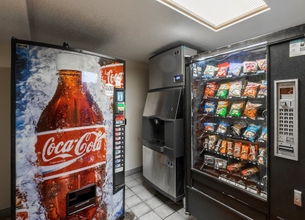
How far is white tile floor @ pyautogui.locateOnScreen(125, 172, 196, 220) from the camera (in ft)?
6.34

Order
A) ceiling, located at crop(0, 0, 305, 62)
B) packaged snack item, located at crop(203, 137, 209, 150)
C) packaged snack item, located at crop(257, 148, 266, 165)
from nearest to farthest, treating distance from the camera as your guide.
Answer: ceiling, located at crop(0, 0, 305, 62), packaged snack item, located at crop(257, 148, 266, 165), packaged snack item, located at crop(203, 137, 209, 150)

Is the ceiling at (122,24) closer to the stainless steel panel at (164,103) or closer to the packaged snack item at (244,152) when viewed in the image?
the stainless steel panel at (164,103)

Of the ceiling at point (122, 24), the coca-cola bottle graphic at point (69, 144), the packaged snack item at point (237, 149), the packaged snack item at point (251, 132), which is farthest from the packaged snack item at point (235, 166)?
the ceiling at point (122, 24)

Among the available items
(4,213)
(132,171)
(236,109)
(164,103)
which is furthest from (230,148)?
(4,213)

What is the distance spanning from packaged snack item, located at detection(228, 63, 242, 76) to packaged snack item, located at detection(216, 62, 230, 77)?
0.06 m

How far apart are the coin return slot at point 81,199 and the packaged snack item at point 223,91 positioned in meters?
1.67

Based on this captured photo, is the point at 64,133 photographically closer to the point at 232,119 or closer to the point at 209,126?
the point at 209,126

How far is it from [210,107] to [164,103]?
65cm

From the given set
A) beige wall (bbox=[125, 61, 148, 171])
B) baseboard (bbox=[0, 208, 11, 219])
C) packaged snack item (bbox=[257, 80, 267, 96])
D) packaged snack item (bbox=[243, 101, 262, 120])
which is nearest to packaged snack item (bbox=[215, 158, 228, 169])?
packaged snack item (bbox=[243, 101, 262, 120])

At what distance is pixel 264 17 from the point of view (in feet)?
4.83

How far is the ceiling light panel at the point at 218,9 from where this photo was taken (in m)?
1.30

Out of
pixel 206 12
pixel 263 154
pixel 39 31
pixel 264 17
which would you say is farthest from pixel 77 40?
pixel 263 154

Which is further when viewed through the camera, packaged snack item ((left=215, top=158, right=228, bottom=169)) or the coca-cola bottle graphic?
packaged snack item ((left=215, top=158, right=228, bottom=169))

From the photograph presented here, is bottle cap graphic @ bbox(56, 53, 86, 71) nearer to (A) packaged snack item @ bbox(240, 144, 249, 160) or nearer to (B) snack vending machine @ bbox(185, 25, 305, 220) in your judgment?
(B) snack vending machine @ bbox(185, 25, 305, 220)
